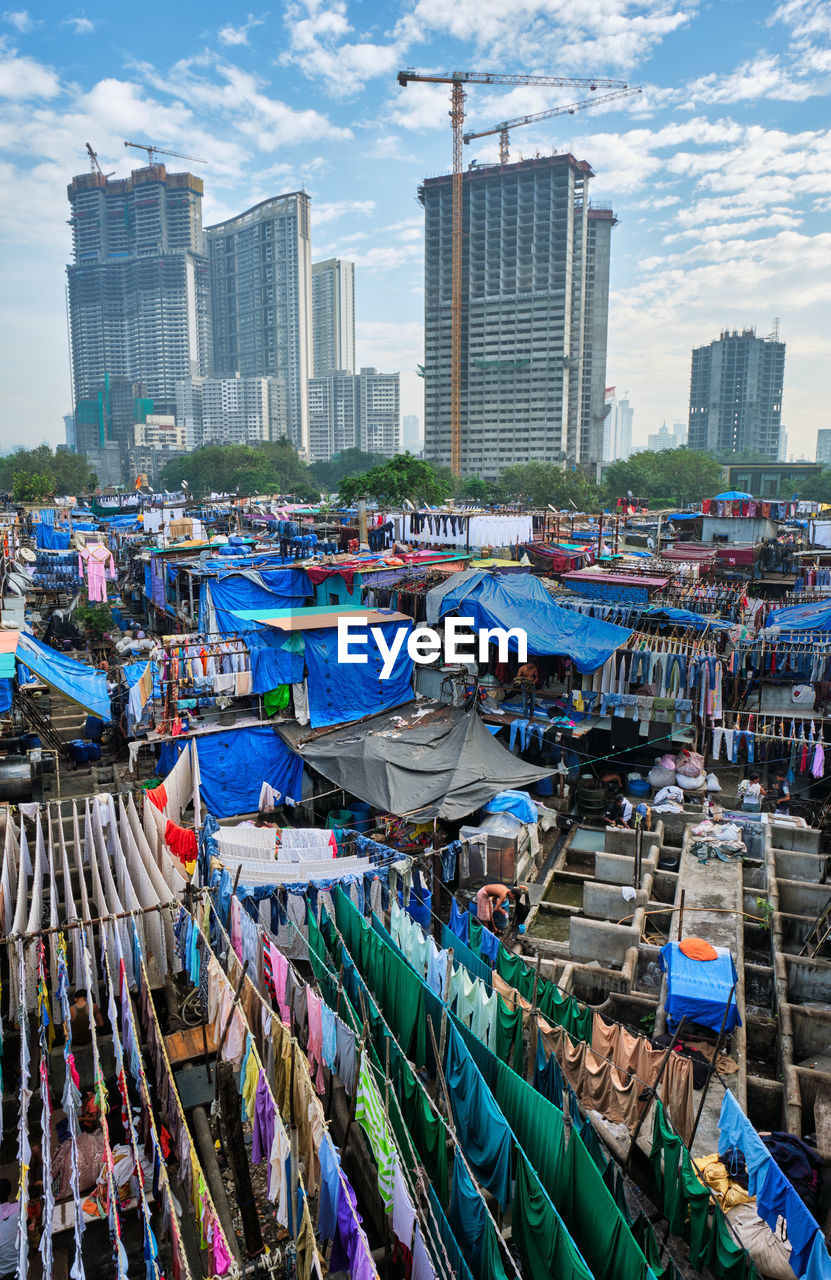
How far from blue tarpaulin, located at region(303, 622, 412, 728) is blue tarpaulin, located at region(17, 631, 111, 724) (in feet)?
15.6

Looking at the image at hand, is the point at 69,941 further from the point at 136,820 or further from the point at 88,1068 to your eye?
the point at 136,820

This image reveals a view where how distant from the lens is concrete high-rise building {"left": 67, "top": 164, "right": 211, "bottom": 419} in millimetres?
183250

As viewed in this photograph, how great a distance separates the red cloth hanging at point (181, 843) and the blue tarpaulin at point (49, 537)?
32.0m

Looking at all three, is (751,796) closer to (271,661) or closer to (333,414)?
(271,661)

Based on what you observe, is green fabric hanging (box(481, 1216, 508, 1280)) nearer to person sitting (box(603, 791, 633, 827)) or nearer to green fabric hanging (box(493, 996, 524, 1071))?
green fabric hanging (box(493, 996, 524, 1071))

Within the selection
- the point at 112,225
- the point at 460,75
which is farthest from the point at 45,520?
the point at 112,225

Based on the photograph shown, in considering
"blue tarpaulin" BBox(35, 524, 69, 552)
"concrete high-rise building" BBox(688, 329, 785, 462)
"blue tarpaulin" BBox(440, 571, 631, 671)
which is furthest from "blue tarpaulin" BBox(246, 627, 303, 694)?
"concrete high-rise building" BBox(688, 329, 785, 462)

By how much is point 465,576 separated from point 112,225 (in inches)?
8679

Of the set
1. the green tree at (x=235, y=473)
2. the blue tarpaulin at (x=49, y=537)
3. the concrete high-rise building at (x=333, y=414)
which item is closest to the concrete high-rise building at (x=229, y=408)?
the concrete high-rise building at (x=333, y=414)

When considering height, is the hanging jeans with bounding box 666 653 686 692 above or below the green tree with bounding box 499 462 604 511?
below

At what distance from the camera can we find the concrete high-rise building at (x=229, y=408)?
178250mm

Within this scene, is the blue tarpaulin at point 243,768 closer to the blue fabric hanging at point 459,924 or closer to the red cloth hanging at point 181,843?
the red cloth hanging at point 181,843

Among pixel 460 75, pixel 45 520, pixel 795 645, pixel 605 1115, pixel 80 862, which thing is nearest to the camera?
pixel 605 1115

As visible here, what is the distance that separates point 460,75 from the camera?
12112 cm
